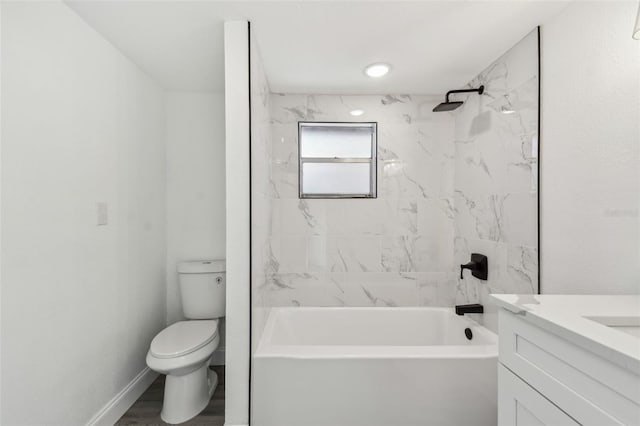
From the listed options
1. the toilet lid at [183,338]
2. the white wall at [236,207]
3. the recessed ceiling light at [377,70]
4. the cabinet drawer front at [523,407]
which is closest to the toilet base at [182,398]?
the toilet lid at [183,338]

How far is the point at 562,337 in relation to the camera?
2.59ft

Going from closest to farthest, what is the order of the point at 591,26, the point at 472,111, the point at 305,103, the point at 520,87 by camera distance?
1. the point at 591,26
2. the point at 520,87
3. the point at 472,111
4. the point at 305,103

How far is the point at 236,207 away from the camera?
4.93 feet

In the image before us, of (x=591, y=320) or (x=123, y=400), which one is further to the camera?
(x=123, y=400)

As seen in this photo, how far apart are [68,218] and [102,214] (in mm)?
228

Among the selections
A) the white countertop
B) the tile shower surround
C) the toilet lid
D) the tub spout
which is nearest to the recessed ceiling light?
the tile shower surround

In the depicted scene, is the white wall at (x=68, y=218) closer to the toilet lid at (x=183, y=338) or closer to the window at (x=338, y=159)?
the toilet lid at (x=183, y=338)

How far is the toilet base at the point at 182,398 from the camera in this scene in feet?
5.82

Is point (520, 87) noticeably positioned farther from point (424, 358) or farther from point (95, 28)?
point (95, 28)

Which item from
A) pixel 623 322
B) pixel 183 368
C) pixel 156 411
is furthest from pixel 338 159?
pixel 156 411

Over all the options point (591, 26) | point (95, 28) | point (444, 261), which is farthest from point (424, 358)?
point (95, 28)

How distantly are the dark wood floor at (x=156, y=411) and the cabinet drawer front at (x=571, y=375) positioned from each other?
5.49 feet

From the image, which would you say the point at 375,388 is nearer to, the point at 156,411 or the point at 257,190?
the point at 257,190

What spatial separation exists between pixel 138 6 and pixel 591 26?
2048 mm
